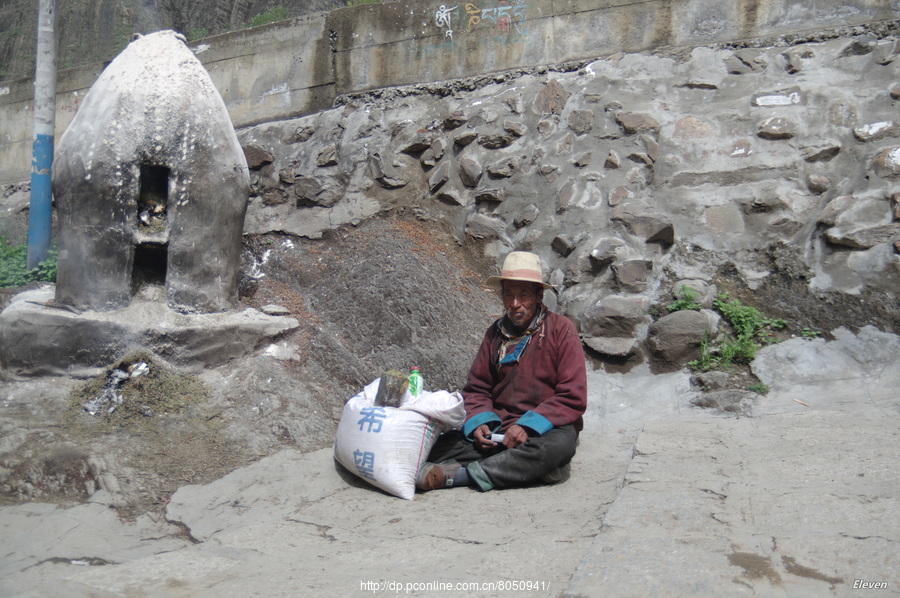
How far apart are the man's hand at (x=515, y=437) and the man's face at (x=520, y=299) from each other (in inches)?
21.0

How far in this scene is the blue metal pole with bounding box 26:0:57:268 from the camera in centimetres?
711

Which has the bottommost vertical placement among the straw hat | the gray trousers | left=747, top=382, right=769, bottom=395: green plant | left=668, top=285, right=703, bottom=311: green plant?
the gray trousers

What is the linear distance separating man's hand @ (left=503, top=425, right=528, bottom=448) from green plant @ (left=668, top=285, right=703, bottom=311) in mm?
1719

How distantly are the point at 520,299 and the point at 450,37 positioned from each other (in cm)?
407

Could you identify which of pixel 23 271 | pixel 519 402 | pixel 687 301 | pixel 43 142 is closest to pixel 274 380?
pixel 519 402

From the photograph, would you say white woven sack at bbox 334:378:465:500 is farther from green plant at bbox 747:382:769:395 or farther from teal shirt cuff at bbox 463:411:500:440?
green plant at bbox 747:382:769:395

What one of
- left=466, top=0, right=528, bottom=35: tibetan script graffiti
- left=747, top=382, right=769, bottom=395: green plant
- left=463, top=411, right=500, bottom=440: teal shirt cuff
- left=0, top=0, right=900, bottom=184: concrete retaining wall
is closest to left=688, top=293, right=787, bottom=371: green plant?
left=747, top=382, right=769, bottom=395: green plant

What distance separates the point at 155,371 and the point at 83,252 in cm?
82

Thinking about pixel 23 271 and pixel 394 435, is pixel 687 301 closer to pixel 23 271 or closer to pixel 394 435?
pixel 394 435

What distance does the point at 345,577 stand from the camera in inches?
96.0

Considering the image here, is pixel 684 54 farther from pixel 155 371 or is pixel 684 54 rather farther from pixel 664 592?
pixel 664 592

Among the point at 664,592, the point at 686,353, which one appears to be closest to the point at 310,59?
the point at 686,353

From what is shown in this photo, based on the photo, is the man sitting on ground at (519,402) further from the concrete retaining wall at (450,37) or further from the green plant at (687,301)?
the concrete retaining wall at (450,37)

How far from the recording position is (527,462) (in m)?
3.35
